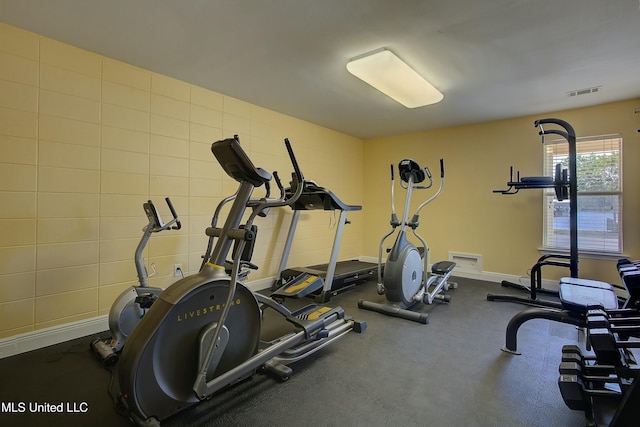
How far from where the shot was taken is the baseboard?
220 cm

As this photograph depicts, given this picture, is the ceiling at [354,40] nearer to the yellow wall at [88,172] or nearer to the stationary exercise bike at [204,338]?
the yellow wall at [88,172]

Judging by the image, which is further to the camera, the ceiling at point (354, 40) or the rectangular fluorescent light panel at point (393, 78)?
the rectangular fluorescent light panel at point (393, 78)

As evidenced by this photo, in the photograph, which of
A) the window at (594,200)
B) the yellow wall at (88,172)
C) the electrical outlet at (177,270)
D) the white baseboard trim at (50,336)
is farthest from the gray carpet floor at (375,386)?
the window at (594,200)

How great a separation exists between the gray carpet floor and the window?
5.62 ft

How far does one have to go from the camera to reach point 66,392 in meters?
1.78

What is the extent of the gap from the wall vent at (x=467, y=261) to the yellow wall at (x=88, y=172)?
3.56 m

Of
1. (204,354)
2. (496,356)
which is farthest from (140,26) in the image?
(496,356)

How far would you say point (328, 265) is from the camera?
3609 mm

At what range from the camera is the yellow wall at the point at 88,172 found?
224cm

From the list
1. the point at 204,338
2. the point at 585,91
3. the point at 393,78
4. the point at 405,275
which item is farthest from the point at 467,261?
the point at 204,338

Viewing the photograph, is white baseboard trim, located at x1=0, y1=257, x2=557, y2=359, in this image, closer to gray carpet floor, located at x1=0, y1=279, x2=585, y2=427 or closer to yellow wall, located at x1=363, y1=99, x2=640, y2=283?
gray carpet floor, located at x1=0, y1=279, x2=585, y2=427

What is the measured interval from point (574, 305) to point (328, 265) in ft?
7.48

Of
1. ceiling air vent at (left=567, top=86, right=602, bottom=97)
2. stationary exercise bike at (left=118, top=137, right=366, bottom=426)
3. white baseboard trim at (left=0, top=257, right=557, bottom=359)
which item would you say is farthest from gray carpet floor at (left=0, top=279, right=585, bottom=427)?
ceiling air vent at (left=567, top=86, right=602, bottom=97)

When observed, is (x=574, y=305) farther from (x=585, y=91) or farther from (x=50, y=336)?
(x=50, y=336)
